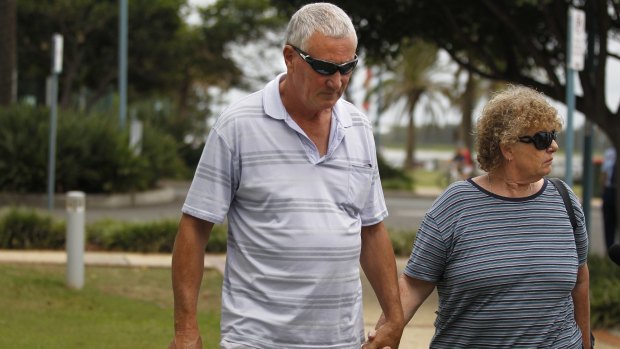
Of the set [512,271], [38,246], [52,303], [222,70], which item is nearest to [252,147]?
[512,271]

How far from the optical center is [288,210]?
337 centimetres

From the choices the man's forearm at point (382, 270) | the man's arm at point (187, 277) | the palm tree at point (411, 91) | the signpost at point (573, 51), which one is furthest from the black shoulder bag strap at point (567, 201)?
the palm tree at point (411, 91)

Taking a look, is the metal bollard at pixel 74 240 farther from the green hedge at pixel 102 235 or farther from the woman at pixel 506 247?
the woman at pixel 506 247

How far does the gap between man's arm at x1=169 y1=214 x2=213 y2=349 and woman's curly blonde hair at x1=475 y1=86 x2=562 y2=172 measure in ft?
3.51

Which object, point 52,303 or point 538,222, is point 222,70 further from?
point 538,222

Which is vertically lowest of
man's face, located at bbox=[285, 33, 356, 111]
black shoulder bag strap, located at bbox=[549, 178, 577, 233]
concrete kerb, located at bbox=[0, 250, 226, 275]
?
concrete kerb, located at bbox=[0, 250, 226, 275]

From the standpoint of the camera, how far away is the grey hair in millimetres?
3369

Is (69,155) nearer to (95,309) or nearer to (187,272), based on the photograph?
(95,309)

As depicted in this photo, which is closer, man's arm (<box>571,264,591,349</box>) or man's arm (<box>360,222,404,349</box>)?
man's arm (<box>360,222,404,349</box>)

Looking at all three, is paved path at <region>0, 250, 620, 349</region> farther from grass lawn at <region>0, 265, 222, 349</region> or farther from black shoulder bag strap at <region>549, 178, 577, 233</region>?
black shoulder bag strap at <region>549, 178, 577, 233</region>

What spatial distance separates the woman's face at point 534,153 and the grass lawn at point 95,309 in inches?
155

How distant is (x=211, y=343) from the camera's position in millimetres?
7320

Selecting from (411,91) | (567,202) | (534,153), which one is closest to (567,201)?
(567,202)

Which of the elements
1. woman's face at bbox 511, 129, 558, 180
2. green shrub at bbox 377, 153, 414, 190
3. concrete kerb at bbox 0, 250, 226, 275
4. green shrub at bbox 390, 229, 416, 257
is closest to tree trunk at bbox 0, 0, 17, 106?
concrete kerb at bbox 0, 250, 226, 275
